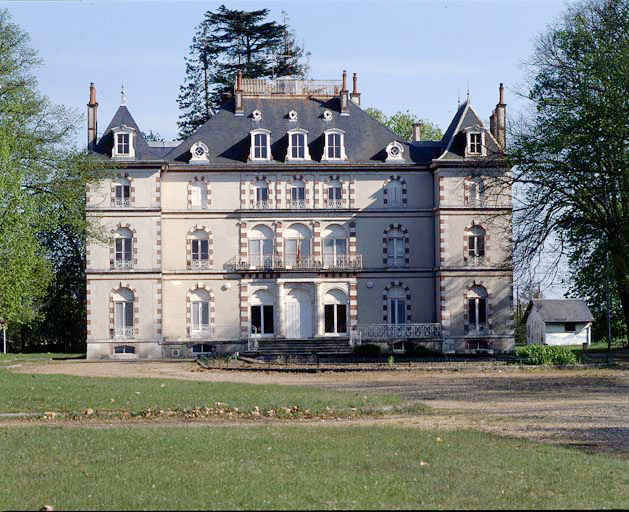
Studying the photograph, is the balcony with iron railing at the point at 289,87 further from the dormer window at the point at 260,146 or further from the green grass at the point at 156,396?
the green grass at the point at 156,396

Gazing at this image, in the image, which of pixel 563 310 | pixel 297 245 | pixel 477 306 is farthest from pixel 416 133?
pixel 563 310

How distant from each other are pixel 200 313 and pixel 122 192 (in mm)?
7116

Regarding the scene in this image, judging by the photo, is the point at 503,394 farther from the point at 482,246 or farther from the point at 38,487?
the point at 482,246

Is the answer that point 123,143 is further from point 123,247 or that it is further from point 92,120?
point 123,247

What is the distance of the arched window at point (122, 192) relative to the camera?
1924 inches

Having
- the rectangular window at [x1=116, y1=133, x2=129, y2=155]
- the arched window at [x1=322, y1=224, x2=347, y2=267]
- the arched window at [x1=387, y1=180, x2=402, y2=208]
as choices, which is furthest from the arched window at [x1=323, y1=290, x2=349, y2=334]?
the rectangular window at [x1=116, y1=133, x2=129, y2=155]

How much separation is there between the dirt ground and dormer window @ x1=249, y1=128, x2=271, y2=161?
12246 millimetres

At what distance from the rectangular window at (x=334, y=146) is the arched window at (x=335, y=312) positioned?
689 cm

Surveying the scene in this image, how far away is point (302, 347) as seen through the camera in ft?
158

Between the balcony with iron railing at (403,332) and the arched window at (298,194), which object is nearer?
the balcony with iron railing at (403,332)

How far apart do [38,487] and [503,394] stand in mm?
16669

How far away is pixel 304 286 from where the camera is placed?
50156 millimetres

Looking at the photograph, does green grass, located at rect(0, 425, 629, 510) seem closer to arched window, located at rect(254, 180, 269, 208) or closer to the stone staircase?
the stone staircase

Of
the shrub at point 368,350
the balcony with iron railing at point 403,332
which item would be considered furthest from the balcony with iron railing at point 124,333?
the balcony with iron railing at point 403,332
